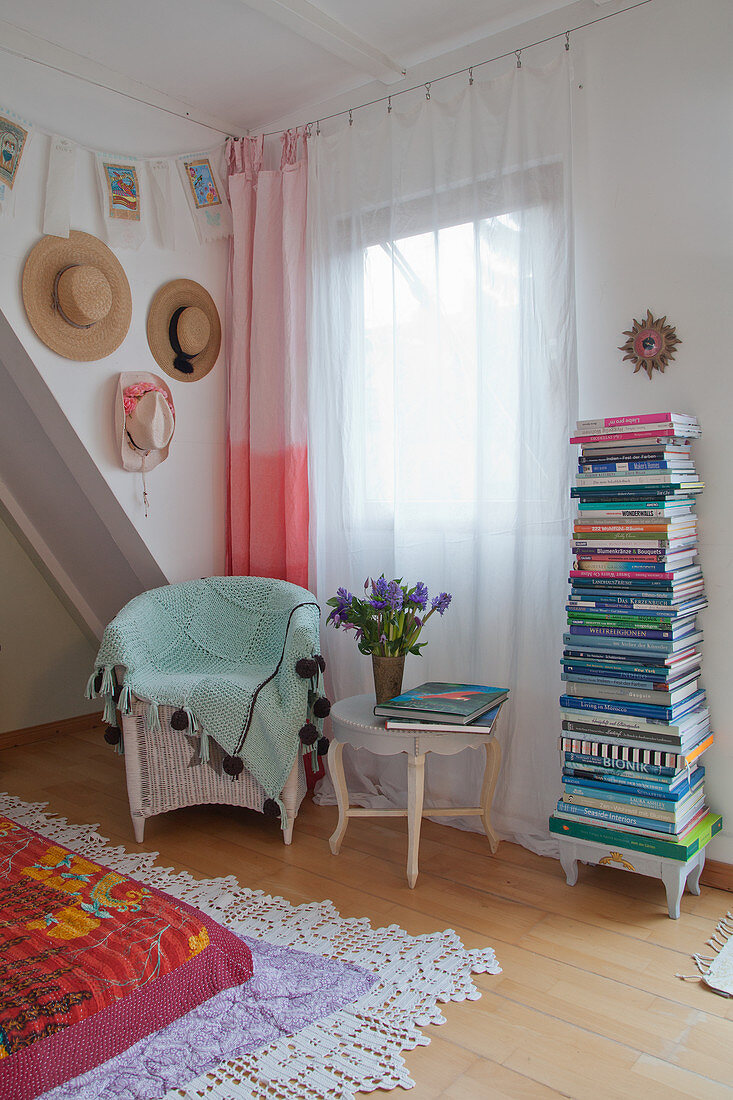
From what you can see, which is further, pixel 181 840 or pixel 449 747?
pixel 181 840

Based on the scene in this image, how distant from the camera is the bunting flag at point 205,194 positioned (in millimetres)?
3207

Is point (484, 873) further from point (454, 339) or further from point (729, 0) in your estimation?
point (729, 0)

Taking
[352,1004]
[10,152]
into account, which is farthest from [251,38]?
[352,1004]

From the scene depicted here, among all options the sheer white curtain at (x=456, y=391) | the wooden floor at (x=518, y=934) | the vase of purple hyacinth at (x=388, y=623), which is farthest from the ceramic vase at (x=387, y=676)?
the wooden floor at (x=518, y=934)

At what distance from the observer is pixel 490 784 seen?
257 centimetres

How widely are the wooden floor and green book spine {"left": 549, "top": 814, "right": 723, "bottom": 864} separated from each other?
0.17 meters

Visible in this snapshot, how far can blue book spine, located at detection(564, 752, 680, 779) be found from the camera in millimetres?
2174

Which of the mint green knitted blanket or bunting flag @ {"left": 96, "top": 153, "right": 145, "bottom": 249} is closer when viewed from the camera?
the mint green knitted blanket

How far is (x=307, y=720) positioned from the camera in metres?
2.68

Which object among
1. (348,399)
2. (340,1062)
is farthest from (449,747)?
(348,399)

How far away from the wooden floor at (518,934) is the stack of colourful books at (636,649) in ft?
0.70

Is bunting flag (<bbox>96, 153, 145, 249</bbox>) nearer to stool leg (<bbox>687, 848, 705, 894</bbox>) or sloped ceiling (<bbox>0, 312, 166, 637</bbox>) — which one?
sloped ceiling (<bbox>0, 312, 166, 637</bbox>)

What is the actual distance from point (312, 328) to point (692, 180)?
136 centimetres

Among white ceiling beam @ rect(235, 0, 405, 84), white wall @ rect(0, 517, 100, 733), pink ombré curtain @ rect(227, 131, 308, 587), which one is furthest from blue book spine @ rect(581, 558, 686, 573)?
white wall @ rect(0, 517, 100, 733)
